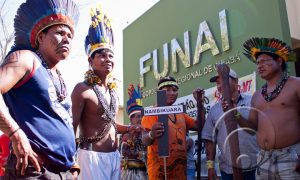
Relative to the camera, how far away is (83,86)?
3311mm

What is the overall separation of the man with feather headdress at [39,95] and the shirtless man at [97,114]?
67cm

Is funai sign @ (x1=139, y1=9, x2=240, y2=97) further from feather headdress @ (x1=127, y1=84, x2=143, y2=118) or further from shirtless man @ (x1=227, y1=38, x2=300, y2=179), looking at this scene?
shirtless man @ (x1=227, y1=38, x2=300, y2=179)

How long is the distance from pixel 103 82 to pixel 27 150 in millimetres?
1767

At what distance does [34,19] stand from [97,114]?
4.06 feet

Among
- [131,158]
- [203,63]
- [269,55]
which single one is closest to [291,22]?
[203,63]

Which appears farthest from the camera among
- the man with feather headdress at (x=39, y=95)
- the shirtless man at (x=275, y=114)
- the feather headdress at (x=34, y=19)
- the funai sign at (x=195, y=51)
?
the funai sign at (x=195, y=51)

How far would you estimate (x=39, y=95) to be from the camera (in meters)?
2.10

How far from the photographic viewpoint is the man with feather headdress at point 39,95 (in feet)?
6.28

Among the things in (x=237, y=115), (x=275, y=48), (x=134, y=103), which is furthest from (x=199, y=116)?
(x=134, y=103)

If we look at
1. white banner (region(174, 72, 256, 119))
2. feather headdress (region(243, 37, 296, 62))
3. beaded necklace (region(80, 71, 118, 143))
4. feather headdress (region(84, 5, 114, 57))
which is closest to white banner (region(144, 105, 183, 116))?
beaded necklace (region(80, 71, 118, 143))

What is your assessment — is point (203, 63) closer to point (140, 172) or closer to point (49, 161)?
point (140, 172)

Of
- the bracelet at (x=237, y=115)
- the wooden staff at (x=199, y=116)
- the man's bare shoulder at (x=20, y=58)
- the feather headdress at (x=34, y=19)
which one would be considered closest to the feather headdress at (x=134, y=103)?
the wooden staff at (x=199, y=116)

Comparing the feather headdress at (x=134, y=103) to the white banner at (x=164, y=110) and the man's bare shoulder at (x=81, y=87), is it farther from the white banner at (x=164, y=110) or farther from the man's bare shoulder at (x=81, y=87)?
the man's bare shoulder at (x=81, y=87)

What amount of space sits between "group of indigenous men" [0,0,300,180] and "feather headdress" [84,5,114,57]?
0.01 m
